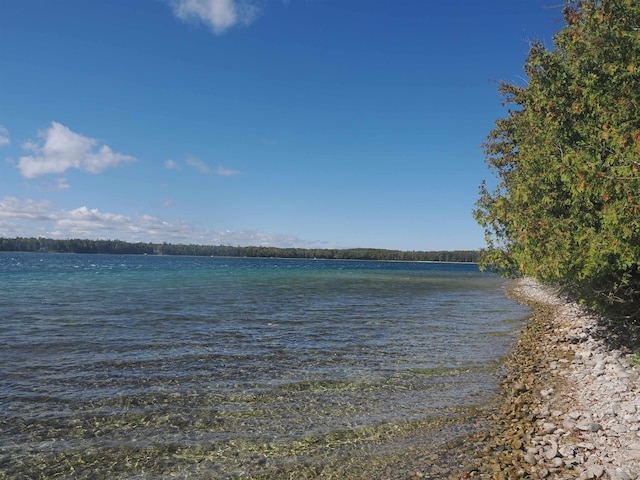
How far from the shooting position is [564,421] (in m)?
9.20

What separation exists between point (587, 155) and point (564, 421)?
6.14m

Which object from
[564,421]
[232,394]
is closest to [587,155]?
[564,421]

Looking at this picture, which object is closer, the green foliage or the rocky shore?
the rocky shore

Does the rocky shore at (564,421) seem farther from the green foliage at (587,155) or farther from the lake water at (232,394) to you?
the green foliage at (587,155)

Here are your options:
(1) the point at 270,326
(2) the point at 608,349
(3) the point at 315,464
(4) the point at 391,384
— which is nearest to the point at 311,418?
(3) the point at 315,464

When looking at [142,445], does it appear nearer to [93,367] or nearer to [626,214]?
[93,367]

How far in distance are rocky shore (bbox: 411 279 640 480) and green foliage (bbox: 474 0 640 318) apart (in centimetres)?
215

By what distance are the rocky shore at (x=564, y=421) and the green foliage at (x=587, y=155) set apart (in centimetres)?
215

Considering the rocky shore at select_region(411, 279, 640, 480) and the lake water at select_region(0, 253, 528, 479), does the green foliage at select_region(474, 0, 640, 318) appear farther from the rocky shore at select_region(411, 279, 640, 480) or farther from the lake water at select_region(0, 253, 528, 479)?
the lake water at select_region(0, 253, 528, 479)

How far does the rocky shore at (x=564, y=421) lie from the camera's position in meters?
7.36

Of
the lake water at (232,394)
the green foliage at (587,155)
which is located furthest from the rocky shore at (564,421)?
the green foliage at (587,155)

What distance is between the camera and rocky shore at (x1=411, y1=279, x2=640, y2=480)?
7.36m

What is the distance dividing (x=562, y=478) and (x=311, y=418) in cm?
535

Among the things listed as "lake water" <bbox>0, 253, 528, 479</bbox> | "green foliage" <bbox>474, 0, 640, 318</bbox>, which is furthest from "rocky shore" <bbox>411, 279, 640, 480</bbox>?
"green foliage" <bbox>474, 0, 640, 318</bbox>
